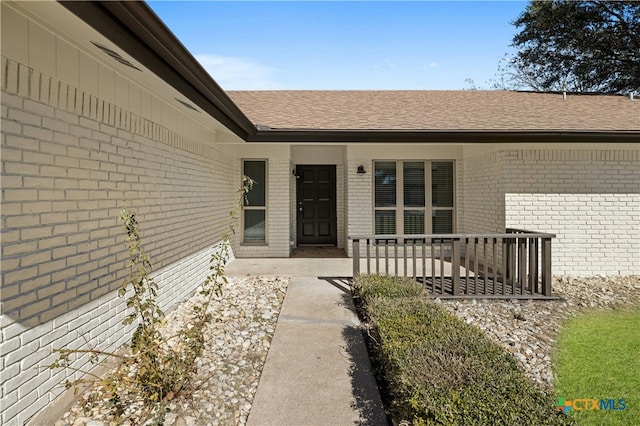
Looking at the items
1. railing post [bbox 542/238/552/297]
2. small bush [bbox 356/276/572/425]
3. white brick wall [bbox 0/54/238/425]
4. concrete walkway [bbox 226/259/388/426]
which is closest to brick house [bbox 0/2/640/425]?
white brick wall [bbox 0/54/238/425]

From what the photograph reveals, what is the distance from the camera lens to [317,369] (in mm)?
3262

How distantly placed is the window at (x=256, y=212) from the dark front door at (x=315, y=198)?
5.29ft

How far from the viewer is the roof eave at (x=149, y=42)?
6.88 ft

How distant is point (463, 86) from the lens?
23.8 meters

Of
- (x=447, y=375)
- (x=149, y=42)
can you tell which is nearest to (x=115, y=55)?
(x=149, y=42)

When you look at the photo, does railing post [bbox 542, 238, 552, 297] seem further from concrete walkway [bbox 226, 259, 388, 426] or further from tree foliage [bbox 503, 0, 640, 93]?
tree foliage [bbox 503, 0, 640, 93]

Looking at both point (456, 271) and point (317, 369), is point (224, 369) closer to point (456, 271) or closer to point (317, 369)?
point (317, 369)

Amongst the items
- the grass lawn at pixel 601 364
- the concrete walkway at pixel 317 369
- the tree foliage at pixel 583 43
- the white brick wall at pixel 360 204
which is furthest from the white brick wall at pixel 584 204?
the tree foliage at pixel 583 43

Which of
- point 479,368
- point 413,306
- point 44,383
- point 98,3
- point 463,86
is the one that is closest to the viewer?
point 98,3

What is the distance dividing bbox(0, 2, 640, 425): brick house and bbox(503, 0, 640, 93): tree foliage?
11769 millimetres

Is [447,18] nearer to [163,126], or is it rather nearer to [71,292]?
[163,126]

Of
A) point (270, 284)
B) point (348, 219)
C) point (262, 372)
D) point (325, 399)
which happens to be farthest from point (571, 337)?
point (348, 219)

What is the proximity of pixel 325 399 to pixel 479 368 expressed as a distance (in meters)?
1.25

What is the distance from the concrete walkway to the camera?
2.61 meters
